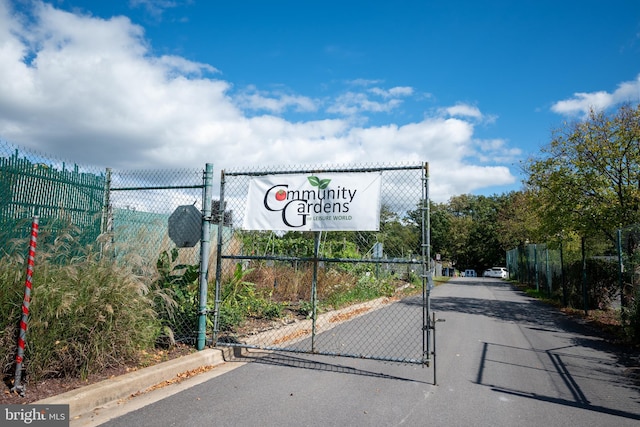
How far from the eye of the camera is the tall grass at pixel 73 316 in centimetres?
459

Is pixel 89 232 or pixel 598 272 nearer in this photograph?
pixel 89 232

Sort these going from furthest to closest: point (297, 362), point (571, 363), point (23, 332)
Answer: point (571, 363) < point (297, 362) < point (23, 332)

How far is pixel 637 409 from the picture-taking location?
4766 mm

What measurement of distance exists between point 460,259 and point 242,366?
70.2m

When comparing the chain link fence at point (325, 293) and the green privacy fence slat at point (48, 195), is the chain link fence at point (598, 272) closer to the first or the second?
the chain link fence at point (325, 293)

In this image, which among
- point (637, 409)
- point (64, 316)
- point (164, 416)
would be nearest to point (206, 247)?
point (64, 316)

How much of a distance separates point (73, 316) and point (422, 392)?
3983 millimetres

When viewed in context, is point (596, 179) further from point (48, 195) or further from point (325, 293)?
point (48, 195)

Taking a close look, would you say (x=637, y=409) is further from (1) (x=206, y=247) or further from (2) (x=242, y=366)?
(1) (x=206, y=247)

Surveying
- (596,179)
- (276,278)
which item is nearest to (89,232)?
(276,278)

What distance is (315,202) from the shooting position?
246 inches

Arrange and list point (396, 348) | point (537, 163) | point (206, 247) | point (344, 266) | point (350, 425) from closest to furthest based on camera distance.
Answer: point (350, 425) → point (206, 247) → point (396, 348) → point (537, 163) → point (344, 266)

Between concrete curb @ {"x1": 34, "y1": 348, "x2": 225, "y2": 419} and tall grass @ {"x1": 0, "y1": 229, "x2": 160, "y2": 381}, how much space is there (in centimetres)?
36

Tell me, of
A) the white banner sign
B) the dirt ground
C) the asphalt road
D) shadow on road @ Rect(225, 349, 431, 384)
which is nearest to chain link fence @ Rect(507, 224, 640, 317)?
the asphalt road
